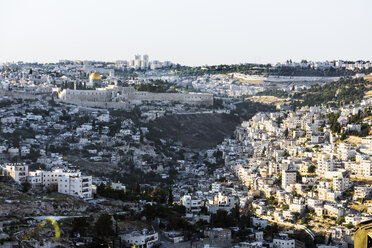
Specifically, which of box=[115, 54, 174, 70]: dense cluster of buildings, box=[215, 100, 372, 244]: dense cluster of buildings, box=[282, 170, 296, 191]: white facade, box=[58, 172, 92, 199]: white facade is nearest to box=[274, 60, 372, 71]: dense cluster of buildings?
box=[115, 54, 174, 70]: dense cluster of buildings

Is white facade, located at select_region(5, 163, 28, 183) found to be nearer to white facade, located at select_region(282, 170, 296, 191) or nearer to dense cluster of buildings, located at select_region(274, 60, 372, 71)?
white facade, located at select_region(282, 170, 296, 191)

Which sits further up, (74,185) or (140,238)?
(74,185)

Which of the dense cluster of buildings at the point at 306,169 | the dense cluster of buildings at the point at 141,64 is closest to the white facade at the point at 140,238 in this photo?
the dense cluster of buildings at the point at 306,169

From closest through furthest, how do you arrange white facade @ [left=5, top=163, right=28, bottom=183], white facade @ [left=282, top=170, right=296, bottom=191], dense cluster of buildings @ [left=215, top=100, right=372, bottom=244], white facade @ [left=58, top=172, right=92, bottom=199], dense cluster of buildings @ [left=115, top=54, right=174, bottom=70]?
white facade @ [left=58, top=172, right=92, bottom=199] → white facade @ [left=5, top=163, right=28, bottom=183] → dense cluster of buildings @ [left=215, top=100, right=372, bottom=244] → white facade @ [left=282, top=170, right=296, bottom=191] → dense cluster of buildings @ [left=115, top=54, right=174, bottom=70]

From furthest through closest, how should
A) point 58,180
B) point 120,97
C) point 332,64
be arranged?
point 332,64 → point 120,97 → point 58,180

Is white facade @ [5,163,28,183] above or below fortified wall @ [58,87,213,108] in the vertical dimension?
below

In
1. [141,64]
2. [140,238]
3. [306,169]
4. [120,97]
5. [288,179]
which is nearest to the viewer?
[140,238]

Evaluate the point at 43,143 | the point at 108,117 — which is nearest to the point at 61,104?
the point at 108,117

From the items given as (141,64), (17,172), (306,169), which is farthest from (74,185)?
(141,64)

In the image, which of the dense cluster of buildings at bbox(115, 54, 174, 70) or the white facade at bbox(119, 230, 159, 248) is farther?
the dense cluster of buildings at bbox(115, 54, 174, 70)

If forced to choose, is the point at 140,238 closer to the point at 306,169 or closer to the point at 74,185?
the point at 74,185

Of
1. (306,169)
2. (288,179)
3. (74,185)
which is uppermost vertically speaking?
(74,185)
